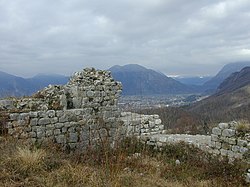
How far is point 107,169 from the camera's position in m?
5.38

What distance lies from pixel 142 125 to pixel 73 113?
3782 millimetres

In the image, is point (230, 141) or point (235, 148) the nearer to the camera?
point (235, 148)

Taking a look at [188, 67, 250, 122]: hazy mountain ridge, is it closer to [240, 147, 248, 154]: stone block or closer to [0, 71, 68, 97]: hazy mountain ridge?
[240, 147, 248, 154]: stone block

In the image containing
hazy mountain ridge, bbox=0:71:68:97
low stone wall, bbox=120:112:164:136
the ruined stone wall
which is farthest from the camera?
low stone wall, bbox=120:112:164:136

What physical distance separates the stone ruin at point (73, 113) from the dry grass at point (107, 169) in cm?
74

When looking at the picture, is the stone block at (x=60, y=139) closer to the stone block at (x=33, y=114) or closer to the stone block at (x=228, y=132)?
the stone block at (x=33, y=114)

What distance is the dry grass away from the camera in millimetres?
5492

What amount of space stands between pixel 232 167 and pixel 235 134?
1.11 metres

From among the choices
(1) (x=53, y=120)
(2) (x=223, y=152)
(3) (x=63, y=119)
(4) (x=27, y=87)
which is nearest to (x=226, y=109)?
(4) (x=27, y=87)

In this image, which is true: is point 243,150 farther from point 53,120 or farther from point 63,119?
point 53,120

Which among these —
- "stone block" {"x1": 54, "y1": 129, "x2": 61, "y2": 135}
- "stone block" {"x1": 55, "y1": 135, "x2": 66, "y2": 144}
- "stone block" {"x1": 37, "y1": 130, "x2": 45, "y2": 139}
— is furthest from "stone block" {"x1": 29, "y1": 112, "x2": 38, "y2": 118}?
"stone block" {"x1": 55, "y1": 135, "x2": 66, "y2": 144}

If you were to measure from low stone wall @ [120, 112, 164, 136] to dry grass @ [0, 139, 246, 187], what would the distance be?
227 cm

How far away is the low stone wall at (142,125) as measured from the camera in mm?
12422

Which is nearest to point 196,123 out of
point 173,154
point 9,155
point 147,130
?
point 147,130
